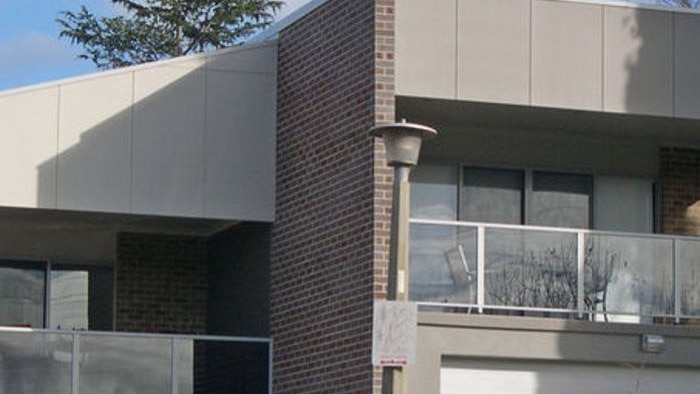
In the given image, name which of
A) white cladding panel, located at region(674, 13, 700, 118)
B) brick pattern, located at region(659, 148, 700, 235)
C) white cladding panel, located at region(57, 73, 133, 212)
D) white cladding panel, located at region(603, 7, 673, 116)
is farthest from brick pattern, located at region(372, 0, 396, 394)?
brick pattern, located at region(659, 148, 700, 235)

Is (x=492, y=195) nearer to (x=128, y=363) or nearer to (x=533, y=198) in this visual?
(x=533, y=198)

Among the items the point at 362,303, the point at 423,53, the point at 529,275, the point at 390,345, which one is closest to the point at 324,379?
the point at 362,303

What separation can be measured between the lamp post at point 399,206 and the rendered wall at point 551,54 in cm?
425

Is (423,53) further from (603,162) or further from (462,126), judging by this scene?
(603,162)

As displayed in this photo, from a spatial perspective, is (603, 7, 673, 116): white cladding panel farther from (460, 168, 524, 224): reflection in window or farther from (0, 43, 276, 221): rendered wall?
(0, 43, 276, 221): rendered wall

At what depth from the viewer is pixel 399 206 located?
567 inches

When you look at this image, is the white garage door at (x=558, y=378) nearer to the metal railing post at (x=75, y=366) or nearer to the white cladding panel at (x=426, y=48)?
the white cladding panel at (x=426, y=48)

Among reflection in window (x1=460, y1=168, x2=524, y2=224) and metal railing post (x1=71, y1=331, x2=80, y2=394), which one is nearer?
metal railing post (x1=71, y1=331, x2=80, y2=394)

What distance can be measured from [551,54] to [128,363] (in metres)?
6.22

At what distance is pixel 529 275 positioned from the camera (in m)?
19.0

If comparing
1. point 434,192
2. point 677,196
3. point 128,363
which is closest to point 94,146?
point 128,363

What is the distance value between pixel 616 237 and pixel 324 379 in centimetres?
374

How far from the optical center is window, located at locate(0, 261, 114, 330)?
24.5m

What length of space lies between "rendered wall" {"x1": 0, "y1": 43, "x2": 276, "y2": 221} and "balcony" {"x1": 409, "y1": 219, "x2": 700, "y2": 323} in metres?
3.14
